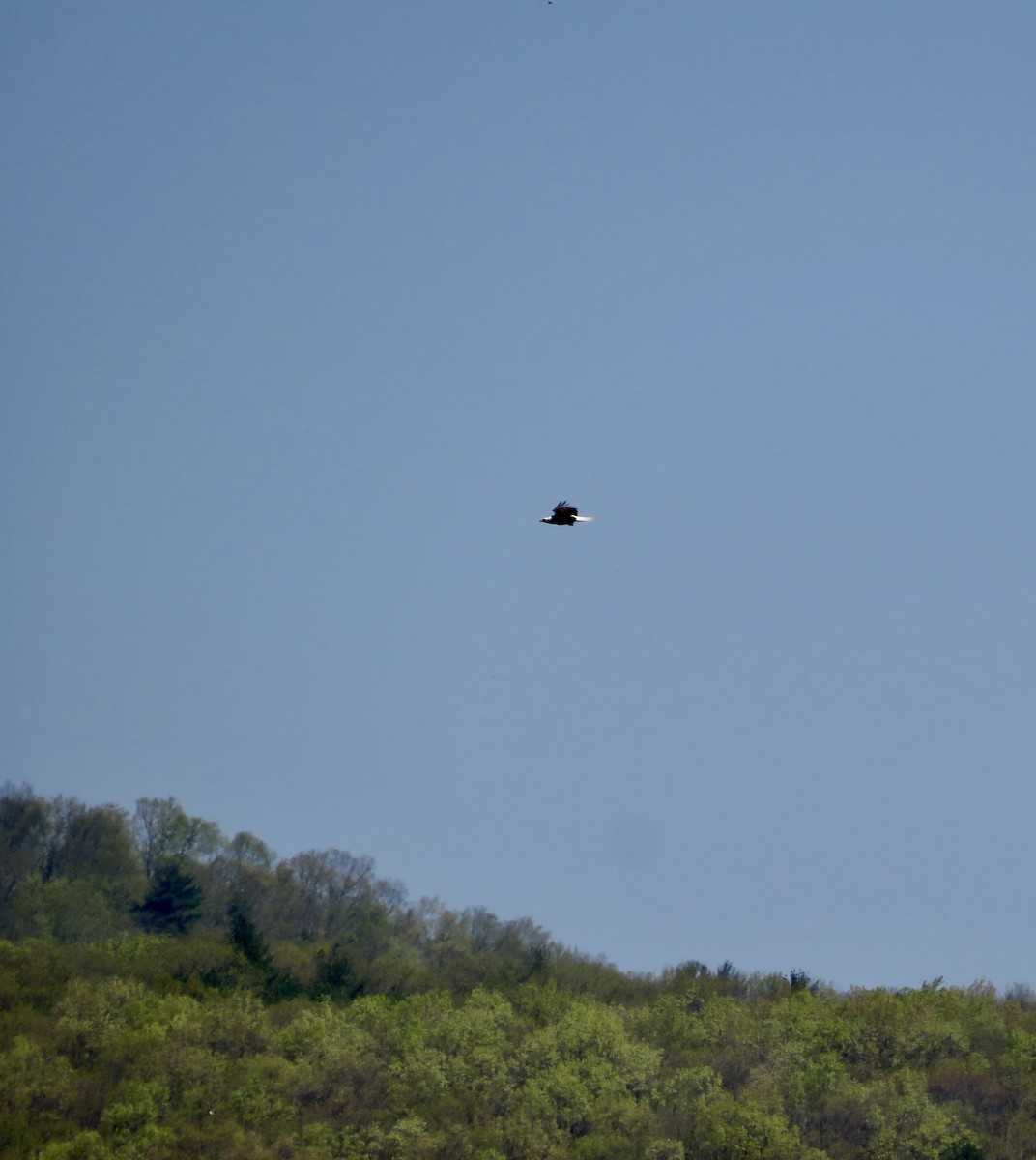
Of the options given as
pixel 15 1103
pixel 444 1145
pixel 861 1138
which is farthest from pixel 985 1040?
pixel 15 1103

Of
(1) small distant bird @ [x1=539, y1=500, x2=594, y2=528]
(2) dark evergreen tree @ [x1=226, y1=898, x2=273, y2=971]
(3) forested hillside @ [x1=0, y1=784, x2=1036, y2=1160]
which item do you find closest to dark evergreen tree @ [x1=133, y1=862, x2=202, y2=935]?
(3) forested hillside @ [x1=0, y1=784, x2=1036, y2=1160]

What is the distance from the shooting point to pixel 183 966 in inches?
3915

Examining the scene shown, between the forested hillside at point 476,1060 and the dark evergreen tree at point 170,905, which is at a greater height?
the dark evergreen tree at point 170,905

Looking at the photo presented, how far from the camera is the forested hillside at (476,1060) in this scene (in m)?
77.9

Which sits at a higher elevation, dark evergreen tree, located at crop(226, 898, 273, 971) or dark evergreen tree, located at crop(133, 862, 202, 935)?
dark evergreen tree, located at crop(133, 862, 202, 935)

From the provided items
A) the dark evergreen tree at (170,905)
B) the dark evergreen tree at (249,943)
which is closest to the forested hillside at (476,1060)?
the dark evergreen tree at (249,943)

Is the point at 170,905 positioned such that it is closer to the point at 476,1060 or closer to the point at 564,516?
the point at 476,1060

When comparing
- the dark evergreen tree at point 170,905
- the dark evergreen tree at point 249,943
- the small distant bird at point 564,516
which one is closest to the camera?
the small distant bird at point 564,516

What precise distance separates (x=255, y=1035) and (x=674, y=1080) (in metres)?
17.6

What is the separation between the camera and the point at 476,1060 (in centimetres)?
8462

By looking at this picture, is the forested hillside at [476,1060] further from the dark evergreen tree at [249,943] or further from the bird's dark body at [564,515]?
the bird's dark body at [564,515]

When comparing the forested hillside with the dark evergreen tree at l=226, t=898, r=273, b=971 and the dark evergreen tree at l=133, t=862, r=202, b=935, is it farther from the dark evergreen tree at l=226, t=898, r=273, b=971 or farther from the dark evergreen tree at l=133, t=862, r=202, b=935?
the dark evergreen tree at l=133, t=862, r=202, b=935

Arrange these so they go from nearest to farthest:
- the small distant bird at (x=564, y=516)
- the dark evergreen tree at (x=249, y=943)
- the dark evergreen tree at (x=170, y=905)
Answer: the small distant bird at (x=564, y=516), the dark evergreen tree at (x=249, y=943), the dark evergreen tree at (x=170, y=905)

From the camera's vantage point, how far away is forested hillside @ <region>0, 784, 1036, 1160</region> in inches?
3068
